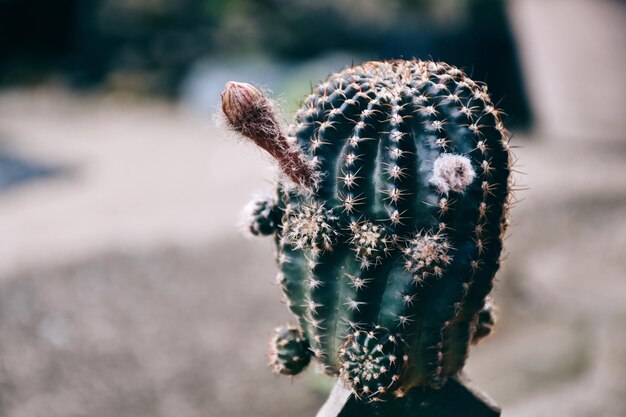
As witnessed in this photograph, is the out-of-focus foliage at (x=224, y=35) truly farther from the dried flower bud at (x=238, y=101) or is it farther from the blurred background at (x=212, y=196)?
the dried flower bud at (x=238, y=101)

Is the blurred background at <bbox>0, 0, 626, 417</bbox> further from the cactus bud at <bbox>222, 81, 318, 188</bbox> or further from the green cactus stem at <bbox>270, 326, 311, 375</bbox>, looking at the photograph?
the green cactus stem at <bbox>270, 326, 311, 375</bbox>

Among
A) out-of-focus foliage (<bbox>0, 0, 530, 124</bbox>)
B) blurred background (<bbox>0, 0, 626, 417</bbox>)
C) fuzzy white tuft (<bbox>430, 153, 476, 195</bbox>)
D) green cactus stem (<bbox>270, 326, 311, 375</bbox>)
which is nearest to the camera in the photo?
fuzzy white tuft (<bbox>430, 153, 476, 195</bbox>)

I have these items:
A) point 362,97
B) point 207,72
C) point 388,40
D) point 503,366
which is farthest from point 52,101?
point 362,97

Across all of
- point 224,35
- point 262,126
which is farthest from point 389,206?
point 224,35

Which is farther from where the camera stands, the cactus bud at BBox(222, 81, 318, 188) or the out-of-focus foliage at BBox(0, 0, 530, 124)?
the out-of-focus foliage at BBox(0, 0, 530, 124)

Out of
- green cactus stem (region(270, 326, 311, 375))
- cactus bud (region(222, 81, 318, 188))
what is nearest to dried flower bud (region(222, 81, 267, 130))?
cactus bud (region(222, 81, 318, 188))

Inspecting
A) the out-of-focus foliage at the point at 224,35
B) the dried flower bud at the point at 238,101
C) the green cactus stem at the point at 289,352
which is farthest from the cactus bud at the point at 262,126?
the out-of-focus foliage at the point at 224,35

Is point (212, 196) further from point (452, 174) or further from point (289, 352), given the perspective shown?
point (452, 174)
